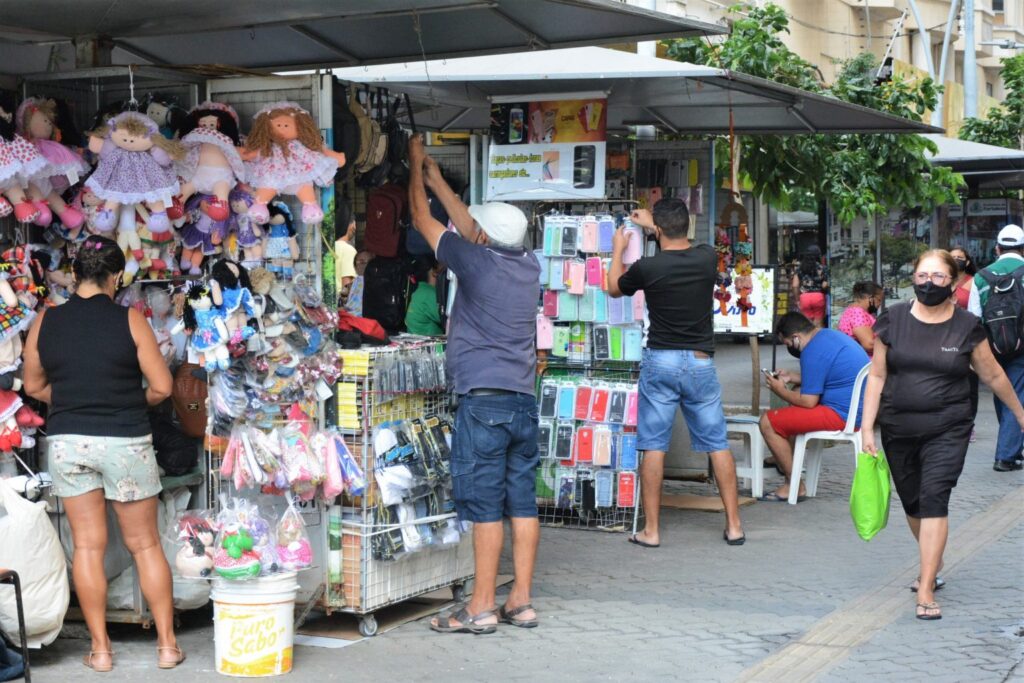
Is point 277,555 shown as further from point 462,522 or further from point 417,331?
point 417,331

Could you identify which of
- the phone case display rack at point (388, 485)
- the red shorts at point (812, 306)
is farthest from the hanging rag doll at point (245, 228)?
the red shorts at point (812, 306)

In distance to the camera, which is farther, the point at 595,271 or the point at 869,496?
the point at 595,271

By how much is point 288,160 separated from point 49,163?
38.8 inches

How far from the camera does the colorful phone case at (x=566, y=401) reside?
330 inches

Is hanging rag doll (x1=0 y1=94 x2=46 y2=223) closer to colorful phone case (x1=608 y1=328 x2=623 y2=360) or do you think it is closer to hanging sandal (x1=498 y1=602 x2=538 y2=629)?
hanging sandal (x1=498 y1=602 x2=538 y2=629)

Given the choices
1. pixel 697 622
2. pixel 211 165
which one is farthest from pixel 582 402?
pixel 211 165

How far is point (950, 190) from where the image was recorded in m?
15.8

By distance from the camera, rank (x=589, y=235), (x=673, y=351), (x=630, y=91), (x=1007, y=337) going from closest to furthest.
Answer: (x=673, y=351)
(x=589, y=235)
(x=630, y=91)
(x=1007, y=337)

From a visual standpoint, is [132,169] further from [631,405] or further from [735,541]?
[735,541]

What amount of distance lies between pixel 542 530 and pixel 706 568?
1.27 m

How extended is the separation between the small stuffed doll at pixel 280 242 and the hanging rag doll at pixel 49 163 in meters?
0.81

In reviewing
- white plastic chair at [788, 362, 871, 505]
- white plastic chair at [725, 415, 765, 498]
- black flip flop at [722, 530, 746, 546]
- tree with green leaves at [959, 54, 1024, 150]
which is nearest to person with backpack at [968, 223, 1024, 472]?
white plastic chair at [788, 362, 871, 505]

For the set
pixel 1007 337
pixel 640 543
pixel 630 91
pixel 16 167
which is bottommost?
pixel 640 543

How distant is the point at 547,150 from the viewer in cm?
871
